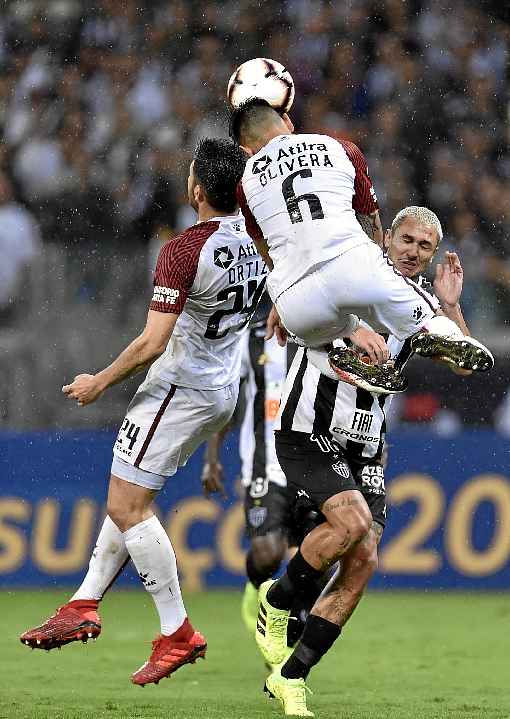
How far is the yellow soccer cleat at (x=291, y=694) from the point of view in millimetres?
5605

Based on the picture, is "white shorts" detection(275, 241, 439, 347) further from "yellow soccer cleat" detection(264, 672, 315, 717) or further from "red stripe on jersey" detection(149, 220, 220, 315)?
"yellow soccer cleat" detection(264, 672, 315, 717)

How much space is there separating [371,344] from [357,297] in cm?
22

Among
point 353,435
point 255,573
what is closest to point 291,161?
point 353,435

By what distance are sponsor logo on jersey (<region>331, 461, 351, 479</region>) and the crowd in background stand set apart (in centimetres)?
600

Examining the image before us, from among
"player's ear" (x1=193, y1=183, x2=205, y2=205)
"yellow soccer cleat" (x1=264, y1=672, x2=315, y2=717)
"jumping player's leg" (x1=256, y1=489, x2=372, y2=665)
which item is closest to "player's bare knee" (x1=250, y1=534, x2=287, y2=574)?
"jumping player's leg" (x1=256, y1=489, x2=372, y2=665)

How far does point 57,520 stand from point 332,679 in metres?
3.96

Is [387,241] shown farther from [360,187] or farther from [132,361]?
[132,361]

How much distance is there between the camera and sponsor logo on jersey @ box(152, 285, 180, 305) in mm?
5742

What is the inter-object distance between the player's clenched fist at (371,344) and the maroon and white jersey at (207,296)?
0.73 meters

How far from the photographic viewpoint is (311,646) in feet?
18.7

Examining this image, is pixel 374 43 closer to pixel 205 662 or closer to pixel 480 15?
pixel 480 15

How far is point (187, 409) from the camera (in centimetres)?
621

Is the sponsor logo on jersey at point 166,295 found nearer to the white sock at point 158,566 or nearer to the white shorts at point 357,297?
the white shorts at point 357,297

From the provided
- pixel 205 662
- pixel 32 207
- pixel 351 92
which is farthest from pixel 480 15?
pixel 205 662
